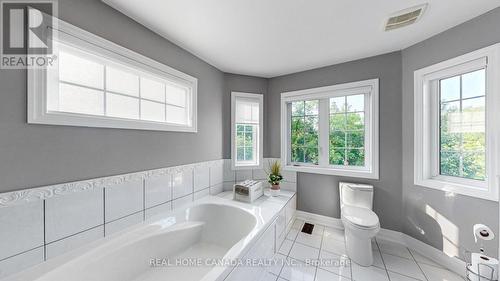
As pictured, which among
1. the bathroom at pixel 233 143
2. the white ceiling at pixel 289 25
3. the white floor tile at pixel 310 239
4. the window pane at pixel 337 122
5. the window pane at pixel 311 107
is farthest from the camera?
the window pane at pixel 311 107

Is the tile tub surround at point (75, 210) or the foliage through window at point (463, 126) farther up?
the foliage through window at point (463, 126)

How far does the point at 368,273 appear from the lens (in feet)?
5.44

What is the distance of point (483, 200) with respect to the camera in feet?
4.86

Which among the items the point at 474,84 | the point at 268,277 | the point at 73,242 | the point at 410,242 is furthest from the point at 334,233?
the point at 73,242

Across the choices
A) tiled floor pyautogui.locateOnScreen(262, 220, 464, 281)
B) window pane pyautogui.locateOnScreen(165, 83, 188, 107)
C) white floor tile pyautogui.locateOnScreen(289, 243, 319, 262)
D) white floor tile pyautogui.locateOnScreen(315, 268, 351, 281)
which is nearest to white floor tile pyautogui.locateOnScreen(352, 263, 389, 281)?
tiled floor pyautogui.locateOnScreen(262, 220, 464, 281)

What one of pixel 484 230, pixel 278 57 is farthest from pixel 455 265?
pixel 278 57

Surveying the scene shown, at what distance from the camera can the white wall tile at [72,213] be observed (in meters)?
1.11

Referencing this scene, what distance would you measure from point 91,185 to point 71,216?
0.69 feet

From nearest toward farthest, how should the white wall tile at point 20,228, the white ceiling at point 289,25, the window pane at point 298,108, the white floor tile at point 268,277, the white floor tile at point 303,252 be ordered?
the white wall tile at point 20,228, the white ceiling at point 289,25, the white floor tile at point 268,277, the white floor tile at point 303,252, the window pane at point 298,108

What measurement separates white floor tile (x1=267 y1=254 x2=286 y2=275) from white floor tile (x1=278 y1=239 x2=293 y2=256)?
68 mm

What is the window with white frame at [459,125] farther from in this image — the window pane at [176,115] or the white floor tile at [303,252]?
the window pane at [176,115]

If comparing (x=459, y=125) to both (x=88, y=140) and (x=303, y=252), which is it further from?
(x=88, y=140)

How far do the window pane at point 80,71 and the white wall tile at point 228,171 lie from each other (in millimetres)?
1735

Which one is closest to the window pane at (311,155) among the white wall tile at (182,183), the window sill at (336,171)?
the window sill at (336,171)
